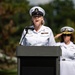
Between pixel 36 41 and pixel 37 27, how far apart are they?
7.7 inches

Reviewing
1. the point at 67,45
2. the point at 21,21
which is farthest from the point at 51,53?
the point at 21,21

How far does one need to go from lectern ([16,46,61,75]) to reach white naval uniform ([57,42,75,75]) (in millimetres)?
892

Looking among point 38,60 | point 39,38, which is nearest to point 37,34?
point 39,38

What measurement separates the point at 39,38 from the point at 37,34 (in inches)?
2.8

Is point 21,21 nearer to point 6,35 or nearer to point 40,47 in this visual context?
point 6,35

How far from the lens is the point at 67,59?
680cm

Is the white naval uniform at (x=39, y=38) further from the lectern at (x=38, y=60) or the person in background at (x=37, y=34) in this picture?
the lectern at (x=38, y=60)

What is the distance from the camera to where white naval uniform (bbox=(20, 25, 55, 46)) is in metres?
5.68

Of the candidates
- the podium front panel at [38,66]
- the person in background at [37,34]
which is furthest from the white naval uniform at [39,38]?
the podium front panel at [38,66]

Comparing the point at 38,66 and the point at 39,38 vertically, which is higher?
the point at 39,38

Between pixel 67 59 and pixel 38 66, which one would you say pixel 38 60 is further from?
pixel 67 59

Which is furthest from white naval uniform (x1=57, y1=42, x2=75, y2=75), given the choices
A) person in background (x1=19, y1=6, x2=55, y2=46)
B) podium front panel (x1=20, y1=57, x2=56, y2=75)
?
podium front panel (x1=20, y1=57, x2=56, y2=75)

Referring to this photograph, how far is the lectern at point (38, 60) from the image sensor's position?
5.15 meters

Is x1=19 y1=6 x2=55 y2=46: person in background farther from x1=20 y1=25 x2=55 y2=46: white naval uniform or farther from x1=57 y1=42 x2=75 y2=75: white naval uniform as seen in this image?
x1=57 y1=42 x2=75 y2=75: white naval uniform
